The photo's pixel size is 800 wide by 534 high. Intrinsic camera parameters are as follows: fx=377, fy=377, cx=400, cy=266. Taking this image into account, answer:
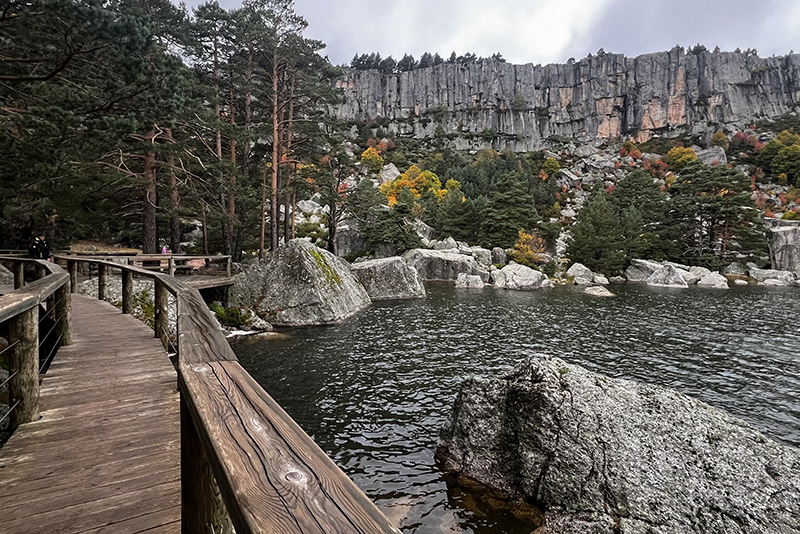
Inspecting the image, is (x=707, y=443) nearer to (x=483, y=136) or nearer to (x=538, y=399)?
(x=538, y=399)

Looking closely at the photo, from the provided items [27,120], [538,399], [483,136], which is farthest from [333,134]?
[483,136]

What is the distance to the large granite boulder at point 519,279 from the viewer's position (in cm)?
2905

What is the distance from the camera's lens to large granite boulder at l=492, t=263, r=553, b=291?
29.0 meters

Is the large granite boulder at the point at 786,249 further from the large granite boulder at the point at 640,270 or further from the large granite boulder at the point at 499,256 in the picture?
the large granite boulder at the point at 499,256

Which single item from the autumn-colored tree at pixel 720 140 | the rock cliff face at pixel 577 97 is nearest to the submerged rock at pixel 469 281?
the rock cliff face at pixel 577 97

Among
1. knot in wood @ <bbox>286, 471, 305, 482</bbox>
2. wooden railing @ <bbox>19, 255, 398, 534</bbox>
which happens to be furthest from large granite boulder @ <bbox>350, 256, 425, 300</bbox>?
knot in wood @ <bbox>286, 471, 305, 482</bbox>

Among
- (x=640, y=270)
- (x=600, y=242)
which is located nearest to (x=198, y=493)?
(x=600, y=242)

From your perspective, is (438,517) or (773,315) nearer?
(438,517)

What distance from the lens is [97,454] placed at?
3.17 m

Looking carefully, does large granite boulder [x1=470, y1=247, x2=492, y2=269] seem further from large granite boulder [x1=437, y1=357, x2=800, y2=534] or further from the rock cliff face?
the rock cliff face

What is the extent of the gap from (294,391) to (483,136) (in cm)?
11178

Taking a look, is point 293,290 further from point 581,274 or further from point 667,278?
point 667,278

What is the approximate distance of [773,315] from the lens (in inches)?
746

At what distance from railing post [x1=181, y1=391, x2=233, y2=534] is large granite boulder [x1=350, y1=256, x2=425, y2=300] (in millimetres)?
21070
